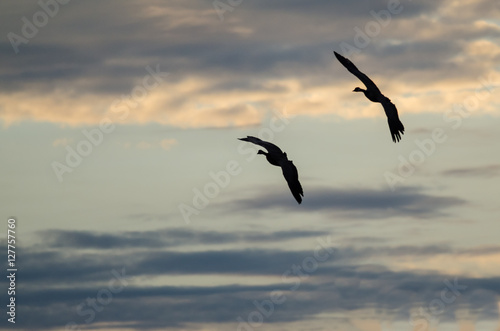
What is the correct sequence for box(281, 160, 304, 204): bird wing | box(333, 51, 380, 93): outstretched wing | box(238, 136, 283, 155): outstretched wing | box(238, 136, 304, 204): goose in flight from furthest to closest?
box(333, 51, 380, 93): outstretched wing → box(281, 160, 304, 204): bird wing → box(238, 136, 304, 204): goose in flight → box(238, 136, 283, 155): outstretched wing

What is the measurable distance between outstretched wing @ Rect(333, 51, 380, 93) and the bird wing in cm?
948

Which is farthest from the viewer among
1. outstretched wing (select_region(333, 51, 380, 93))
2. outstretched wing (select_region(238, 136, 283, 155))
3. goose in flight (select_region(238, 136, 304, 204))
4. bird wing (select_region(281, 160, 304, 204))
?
outstretched wing (select_region(333, 51, 380, 93))

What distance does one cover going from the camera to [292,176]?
7394 cm

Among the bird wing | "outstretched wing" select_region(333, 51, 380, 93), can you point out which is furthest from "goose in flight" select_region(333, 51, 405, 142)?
the bird wing

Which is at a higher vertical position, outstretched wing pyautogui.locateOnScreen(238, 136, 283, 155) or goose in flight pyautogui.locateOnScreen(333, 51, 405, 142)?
goose in flight pyautogui.locateOnScreen(333, 51, 405, 142)

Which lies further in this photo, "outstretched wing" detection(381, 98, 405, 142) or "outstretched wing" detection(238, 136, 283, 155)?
"outstretched wing" detection(381, 98, 405, 142)

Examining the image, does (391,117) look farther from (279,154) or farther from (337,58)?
(279,154)

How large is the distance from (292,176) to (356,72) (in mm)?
10559

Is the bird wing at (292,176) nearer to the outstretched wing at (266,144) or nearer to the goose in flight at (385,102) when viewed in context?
the outstretched wing at (266,144)

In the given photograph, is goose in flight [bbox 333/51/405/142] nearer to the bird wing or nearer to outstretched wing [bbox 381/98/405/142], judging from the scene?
outstretched wing [bbox 381/98/405/142]

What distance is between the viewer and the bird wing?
73438 millimetres

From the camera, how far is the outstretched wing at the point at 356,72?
78500 millimetres

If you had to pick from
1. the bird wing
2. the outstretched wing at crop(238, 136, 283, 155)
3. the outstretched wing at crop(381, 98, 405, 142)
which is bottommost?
the bird wing

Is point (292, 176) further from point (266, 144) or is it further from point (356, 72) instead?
point (356, 72)
